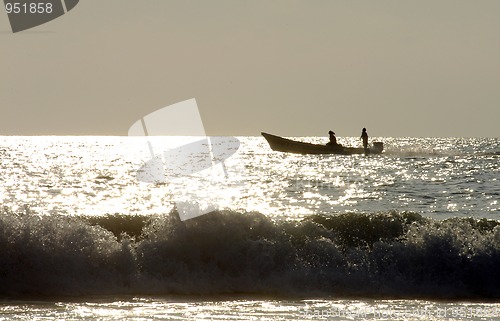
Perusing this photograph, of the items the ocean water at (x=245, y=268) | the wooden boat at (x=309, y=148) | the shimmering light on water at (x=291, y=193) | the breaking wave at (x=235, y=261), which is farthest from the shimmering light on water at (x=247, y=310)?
the wooden boat at (x=309, y=148)

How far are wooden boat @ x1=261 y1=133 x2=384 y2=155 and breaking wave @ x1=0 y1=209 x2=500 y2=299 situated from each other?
4434 cm

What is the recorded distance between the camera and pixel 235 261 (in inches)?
703

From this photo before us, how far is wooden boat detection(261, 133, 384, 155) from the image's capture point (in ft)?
209

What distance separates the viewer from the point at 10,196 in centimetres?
4231

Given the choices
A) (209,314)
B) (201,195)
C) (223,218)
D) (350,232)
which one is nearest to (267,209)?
(201,195)

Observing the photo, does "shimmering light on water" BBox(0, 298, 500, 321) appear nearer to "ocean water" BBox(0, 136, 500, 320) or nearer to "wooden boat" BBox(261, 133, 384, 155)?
"ocean water" BBox(0, 136, 500, 320)

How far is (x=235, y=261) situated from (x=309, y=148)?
48.2 metres

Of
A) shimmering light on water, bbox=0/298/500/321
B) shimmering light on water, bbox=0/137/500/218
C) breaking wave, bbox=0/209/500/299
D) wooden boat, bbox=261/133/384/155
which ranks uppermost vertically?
wooden boat, bbox=261/133/384/155

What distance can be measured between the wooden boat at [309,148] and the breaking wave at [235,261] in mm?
44337

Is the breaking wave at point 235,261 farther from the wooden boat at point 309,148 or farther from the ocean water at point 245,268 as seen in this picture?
the wooden boat at point 309,148

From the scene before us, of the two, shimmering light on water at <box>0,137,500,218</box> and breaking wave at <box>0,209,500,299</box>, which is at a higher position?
shimmering light on water at <box>0,137,500,218</box>

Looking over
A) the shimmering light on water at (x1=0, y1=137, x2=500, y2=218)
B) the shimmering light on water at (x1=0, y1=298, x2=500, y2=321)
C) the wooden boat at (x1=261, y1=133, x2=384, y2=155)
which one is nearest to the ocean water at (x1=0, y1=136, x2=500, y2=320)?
the shimmering light on water at (x1=0, y1=298, x2=500, y2=321)

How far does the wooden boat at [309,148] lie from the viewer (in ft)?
209

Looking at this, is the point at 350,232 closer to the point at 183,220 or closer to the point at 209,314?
the point at 183,220
